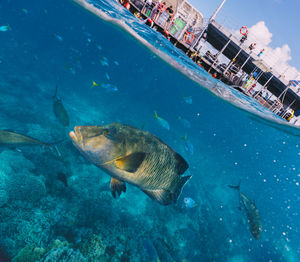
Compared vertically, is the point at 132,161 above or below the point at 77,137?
above

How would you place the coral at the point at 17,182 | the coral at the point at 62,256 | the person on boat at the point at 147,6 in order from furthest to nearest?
the person on boat at the point at 147,6 < the coral at the point at 17,182 < the coral at the point at 62,256

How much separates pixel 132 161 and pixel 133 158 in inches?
1.4

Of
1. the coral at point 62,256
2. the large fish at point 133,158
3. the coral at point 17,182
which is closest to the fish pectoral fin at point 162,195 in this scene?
the large fish at point 133,158

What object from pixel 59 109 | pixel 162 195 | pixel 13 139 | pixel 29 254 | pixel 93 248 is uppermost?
pixel 162 195

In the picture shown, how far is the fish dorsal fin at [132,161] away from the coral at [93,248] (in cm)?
365

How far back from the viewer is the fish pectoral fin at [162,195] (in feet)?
7.10

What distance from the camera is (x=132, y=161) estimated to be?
185cm

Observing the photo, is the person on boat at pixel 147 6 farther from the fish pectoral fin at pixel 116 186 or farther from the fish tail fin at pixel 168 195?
the fish tail fin at pixel 168 195

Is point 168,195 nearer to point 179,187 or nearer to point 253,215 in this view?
point 179,187

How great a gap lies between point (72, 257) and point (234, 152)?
76251mm

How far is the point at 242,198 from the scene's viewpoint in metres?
6.18

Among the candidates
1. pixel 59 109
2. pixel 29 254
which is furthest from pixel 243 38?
pixel 29 254

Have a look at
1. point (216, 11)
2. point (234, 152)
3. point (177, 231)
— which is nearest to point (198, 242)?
point (177, 231)

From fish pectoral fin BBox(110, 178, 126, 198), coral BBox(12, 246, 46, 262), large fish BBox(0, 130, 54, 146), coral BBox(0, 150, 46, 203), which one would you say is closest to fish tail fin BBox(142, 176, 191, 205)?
fish pectoral fin BBox(110, 178, 126, 198)
